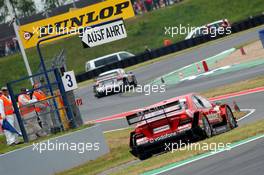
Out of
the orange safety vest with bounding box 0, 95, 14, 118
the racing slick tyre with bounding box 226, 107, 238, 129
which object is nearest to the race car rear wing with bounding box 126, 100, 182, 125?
the racing slick tyre with bounding box 226, 107, 238, 129

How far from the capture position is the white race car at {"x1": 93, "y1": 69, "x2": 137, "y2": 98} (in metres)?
34.9

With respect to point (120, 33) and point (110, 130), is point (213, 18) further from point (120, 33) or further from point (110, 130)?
point (120, 33)

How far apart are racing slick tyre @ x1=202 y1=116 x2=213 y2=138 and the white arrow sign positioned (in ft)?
14.8

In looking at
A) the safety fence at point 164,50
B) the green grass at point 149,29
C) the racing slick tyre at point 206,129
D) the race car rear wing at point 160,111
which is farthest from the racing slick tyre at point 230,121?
the green grass at point 149,29

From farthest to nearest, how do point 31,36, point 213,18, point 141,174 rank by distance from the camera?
point 213,18, point 31,36, point 141,174

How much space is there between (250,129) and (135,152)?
2.37m

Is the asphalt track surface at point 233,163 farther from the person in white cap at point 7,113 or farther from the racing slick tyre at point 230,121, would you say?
the person in white cap at point 7,113

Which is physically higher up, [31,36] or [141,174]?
[31,36]

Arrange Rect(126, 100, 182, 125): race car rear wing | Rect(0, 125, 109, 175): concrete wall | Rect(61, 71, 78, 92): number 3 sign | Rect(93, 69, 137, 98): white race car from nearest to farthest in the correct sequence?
Rect(126, 100, 182, 125): race car rear wing
Rect(0, 125, 109, 175): concrete wall
Rect(61, 71, 78, 92): number 3 sign
Rect(93, 69, 137, 98): white race car

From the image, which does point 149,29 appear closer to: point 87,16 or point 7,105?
point 87,16

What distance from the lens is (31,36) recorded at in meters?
36.3

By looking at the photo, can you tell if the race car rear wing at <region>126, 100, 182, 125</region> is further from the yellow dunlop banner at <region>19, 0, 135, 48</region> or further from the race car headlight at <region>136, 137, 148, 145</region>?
the yellow dunlop banner at <region>19, 0, 135, 48</region>

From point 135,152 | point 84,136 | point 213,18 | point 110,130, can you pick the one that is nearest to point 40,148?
point 84,136

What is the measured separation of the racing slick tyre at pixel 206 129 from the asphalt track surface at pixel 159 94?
8819 mm
